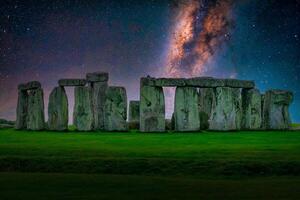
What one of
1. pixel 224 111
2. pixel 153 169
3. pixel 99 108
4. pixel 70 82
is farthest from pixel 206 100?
pixel 153 169

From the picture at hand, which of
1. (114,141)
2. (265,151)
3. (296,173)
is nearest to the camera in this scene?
(296,173)

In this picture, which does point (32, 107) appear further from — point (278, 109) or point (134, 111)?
point (278, 109)

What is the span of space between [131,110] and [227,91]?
19.1 feet

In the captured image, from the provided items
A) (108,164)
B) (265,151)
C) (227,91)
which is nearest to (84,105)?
(227,91)

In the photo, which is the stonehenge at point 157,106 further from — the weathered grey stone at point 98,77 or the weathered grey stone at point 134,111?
the weathered grey stone at point 134,111

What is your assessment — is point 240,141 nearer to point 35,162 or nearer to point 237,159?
point 237,159

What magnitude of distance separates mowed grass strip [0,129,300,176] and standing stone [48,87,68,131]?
8222 millimetres

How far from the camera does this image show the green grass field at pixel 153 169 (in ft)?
28.3

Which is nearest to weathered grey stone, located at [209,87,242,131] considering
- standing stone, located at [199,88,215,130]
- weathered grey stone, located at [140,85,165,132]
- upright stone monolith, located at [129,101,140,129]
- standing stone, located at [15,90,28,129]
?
standing stone, located at [199,88,215,130]

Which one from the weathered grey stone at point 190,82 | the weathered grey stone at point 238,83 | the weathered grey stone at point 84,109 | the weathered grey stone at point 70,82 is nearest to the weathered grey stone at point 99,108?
the weathered grey stone at point 84,109

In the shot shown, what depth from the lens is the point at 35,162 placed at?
13.5 meters

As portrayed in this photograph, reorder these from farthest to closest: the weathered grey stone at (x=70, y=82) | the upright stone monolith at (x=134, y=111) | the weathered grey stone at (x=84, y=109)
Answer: the upright stone monolith at (x=134, y=111), the weathered grey stone at (x=70, y=82), the weathered grey stone at (x=84, y=109)

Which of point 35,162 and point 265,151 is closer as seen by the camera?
point 35,162

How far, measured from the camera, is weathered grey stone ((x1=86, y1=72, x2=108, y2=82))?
2816 centimetres
